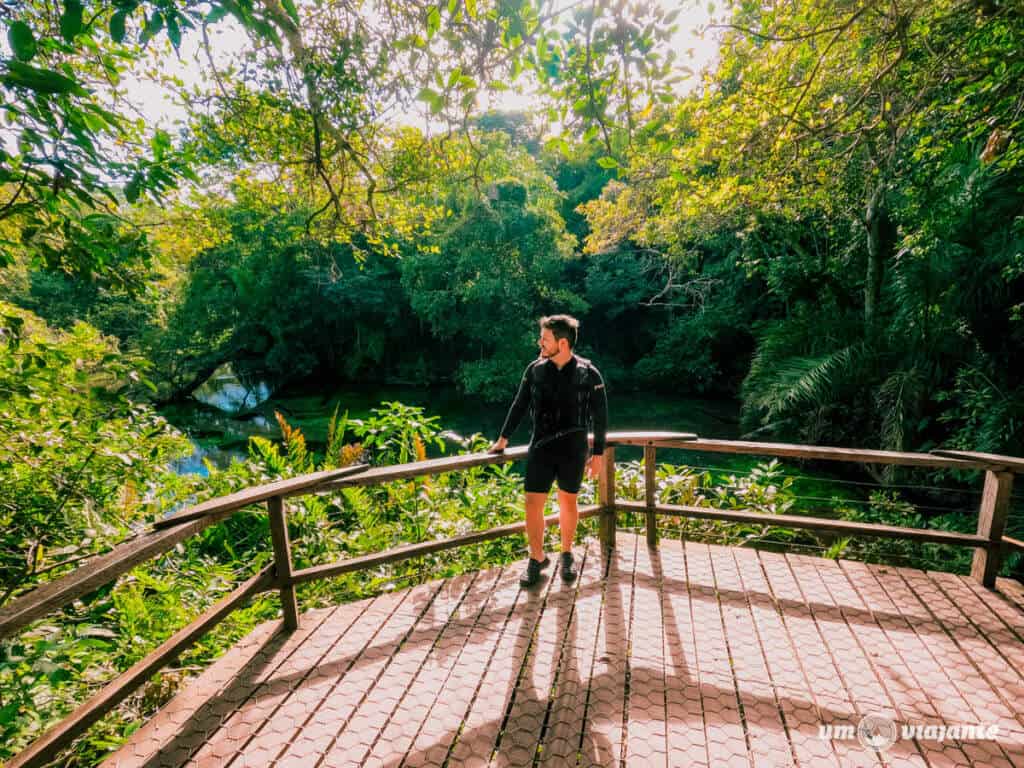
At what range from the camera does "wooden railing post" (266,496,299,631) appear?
279cm

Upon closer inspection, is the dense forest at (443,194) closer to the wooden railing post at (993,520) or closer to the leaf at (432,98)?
the leaf at (432,98)

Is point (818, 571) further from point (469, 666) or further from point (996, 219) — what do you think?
point (996, 219)

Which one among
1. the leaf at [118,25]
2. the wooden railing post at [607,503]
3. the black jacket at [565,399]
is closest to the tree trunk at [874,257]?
the wooden railing post at [607,503]

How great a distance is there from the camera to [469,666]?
2.60 meters

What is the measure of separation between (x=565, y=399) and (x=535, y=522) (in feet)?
2.93

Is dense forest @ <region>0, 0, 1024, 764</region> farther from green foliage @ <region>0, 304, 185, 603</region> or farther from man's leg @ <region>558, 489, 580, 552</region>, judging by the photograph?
man's leg @ <region>558, 489, 580, 552</region>

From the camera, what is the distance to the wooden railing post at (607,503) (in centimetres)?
379

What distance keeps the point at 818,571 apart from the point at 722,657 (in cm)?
139

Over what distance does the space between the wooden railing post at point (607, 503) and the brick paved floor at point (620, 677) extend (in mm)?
370

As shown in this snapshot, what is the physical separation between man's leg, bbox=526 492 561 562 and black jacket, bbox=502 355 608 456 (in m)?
0.39

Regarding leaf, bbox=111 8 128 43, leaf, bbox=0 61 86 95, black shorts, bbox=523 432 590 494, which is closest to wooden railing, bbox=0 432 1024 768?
black shorts, bbox=523 432 590 494

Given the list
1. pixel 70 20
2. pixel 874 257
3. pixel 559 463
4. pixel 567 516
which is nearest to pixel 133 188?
pixel 70 20

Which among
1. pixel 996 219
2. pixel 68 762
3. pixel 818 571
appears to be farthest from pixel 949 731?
pixel 996 219

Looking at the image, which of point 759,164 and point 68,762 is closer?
point 68,762
